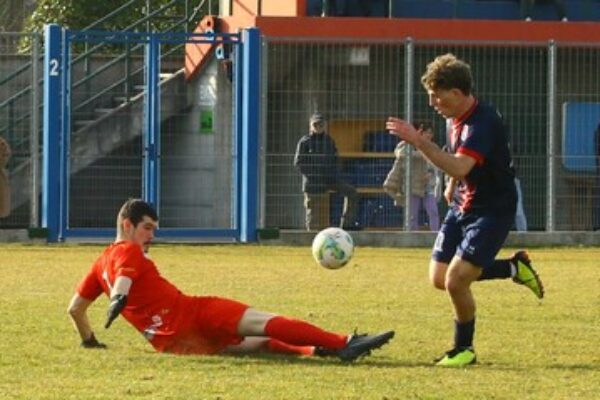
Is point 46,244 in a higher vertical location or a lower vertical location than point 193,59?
lower

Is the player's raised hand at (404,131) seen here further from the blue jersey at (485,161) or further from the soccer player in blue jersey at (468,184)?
the blue jersey at (485,161)

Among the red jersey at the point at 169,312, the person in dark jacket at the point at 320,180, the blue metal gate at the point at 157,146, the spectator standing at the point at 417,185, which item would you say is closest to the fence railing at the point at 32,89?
the blue metal gate at the point at 157,146

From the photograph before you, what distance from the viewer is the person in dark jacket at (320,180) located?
84.9 ft

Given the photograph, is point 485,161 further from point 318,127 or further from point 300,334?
point 318,127

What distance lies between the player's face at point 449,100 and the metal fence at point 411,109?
14753 mm

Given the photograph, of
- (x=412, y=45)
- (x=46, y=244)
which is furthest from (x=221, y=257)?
(x=412, y=45)

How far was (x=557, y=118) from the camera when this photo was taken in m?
26.9

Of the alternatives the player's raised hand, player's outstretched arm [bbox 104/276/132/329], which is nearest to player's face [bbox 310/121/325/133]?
player's outstretched arm [bbox 104/276/132/329]

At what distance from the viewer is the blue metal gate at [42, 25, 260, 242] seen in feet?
84.5

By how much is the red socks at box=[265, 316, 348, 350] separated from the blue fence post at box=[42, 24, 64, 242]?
1474 cm

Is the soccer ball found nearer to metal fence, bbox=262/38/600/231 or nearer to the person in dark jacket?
the person in dark jacket

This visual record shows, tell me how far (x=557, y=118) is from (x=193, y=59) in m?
5.56

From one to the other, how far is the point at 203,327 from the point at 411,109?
1510 cm

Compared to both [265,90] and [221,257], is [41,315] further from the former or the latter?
[265,90]
